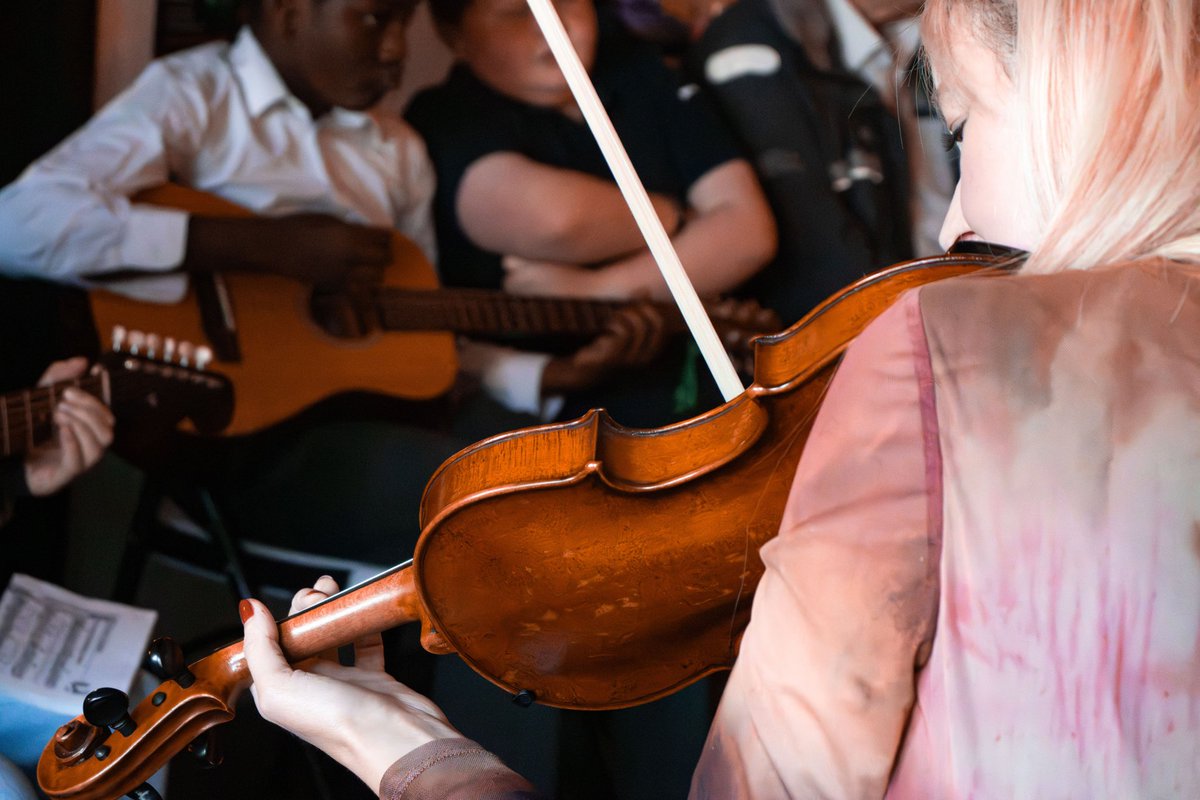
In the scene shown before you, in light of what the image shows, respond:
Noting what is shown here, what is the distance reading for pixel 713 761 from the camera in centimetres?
59

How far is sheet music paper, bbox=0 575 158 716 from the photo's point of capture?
1191 millimetres

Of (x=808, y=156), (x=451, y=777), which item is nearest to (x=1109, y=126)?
(x=451, y=777)

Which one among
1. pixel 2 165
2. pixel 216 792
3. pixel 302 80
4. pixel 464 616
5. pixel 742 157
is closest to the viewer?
pixel 464 616

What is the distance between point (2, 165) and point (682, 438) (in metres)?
0.98

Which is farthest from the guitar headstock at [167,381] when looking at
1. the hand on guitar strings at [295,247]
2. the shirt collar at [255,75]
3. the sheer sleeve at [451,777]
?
the sheer sleeve at [451,777]

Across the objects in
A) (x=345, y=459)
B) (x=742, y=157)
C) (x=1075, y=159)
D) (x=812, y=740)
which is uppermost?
(x=1075, y=159)

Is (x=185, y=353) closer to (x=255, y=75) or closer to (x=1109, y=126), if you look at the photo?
(x=255, y=75)

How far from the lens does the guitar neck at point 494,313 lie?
1507 millimetres

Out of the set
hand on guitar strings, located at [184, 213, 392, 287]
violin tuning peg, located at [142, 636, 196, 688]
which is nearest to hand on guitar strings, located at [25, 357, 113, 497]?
hand on guitar strings, located at [184, 213, 392, 287]

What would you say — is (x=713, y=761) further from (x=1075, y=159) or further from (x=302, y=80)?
(x=302, y=80)

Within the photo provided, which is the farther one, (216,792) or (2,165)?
(216,792)

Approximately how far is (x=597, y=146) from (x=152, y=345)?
797mm

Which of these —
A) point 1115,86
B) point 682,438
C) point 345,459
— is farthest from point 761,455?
point 345,459

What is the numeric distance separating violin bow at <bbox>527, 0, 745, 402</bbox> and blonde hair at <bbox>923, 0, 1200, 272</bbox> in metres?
0.35
